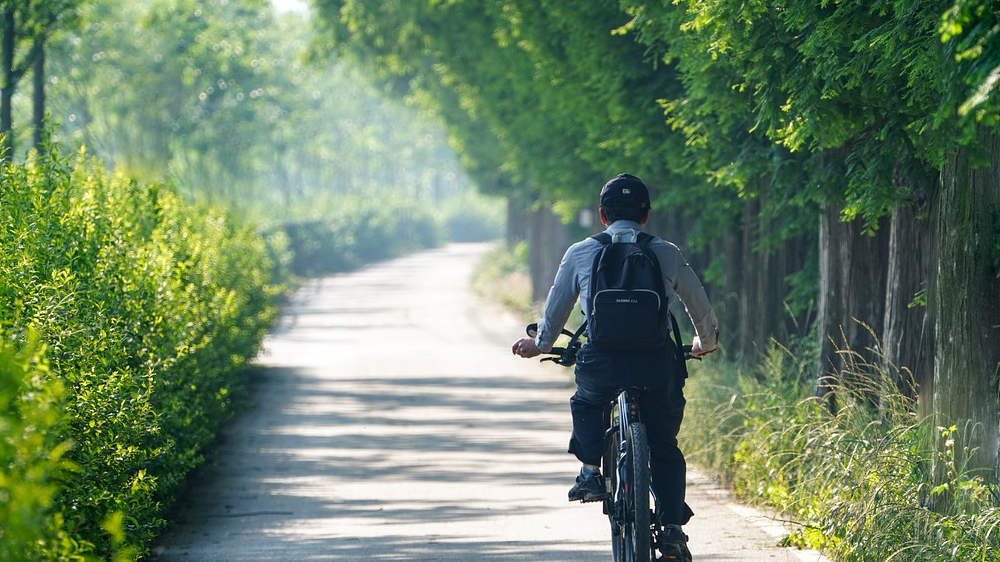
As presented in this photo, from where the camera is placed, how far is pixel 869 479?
7.76 m

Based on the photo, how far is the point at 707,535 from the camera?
8875 millimetres

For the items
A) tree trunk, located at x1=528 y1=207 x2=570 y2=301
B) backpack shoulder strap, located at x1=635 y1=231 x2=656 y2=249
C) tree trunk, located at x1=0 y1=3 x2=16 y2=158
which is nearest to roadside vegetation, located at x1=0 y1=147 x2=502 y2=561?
tree trunk, located at x1=0 y1=3 x2=16 y2=158

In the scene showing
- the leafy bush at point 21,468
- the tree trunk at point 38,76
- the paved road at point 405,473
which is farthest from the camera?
the tree trunk at point 38,76

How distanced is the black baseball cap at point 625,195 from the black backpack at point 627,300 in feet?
0.82

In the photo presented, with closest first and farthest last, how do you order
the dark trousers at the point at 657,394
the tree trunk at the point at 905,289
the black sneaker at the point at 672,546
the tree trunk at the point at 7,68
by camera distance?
the black sneaker at the point at 672,546 < the dark trousers at the point at 657,394 < the tree trunk at the point at 905,289 < the tree trunk at the point at 7,68

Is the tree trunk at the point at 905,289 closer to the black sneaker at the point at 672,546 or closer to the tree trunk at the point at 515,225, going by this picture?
the black sneaker at the point at 672,546

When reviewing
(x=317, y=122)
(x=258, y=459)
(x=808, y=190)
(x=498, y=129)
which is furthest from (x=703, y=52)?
(x=317, y=122)

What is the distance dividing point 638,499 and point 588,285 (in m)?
1.00

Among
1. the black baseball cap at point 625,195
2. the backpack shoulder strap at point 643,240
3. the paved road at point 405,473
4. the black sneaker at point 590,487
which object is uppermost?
the black baseball cap at point 625,195

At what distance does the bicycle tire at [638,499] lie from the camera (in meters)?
6.39

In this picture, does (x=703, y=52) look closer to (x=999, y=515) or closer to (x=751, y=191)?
(x=751, y=191)

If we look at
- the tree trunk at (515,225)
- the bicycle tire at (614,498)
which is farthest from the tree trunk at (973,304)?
the tree trunk at (515,225)

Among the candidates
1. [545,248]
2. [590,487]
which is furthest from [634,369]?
[545,248]

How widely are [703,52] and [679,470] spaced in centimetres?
388
